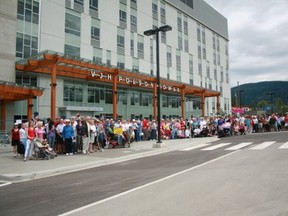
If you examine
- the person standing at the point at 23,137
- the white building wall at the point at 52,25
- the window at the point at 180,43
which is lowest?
the person standing at the point at 23,137

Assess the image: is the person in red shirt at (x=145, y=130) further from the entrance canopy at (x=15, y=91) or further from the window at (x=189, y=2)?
the window at (x=189, y=2)

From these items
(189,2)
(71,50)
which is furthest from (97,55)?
(189,2)

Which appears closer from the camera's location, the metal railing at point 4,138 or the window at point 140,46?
the metal railing at point 4,138

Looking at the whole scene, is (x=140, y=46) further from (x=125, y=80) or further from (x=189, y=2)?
(x=189, y=2)

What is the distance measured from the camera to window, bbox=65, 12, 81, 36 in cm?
3288

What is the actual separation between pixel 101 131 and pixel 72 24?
19.8m

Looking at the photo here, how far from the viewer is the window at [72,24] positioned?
108ft

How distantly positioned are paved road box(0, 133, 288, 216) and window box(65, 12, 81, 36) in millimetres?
25348

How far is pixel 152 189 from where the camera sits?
736 centimetres

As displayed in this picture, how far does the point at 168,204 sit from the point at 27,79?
1006 inches

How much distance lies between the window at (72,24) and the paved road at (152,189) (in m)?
25.3

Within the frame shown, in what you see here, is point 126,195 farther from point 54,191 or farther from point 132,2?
point 132,2

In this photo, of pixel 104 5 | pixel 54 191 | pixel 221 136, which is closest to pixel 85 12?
pixel 104 5

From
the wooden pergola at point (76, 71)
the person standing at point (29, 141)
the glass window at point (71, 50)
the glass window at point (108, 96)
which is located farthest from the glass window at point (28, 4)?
the person standing at point (29, 141)
